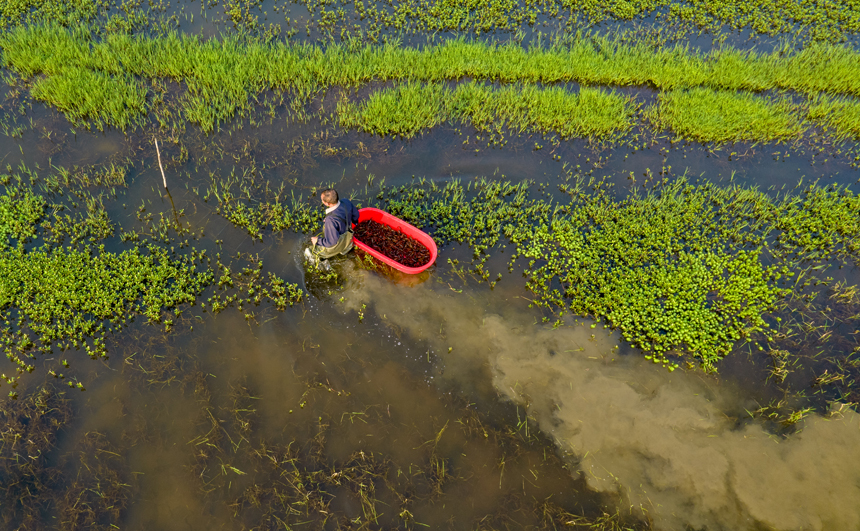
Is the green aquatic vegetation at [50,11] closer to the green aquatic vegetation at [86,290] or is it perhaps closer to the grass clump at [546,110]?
the green aquatic vegetation at [86,290]

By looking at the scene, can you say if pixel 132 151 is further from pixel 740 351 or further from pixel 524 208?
pixel 740 351

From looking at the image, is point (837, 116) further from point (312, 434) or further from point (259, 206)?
point (312, 434)

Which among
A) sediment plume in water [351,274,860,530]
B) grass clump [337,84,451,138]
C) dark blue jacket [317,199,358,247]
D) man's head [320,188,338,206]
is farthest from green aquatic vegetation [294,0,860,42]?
→ sediment plume in water [351,274,860,530]

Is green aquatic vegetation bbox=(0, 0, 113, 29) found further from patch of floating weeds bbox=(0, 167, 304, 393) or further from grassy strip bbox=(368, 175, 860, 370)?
grassy strip bbox=(368, 175, 860, 370)

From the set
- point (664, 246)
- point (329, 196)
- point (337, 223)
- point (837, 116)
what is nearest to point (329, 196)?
point (329, 196)

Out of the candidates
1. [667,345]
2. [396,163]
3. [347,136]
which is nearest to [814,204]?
[667,345]

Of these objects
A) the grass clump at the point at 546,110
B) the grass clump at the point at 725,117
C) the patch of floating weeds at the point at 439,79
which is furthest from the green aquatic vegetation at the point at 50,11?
the grass clump at the point at 725,117
